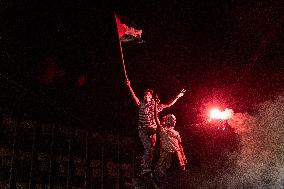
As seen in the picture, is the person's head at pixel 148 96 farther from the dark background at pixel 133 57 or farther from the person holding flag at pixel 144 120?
the dark background at pixel 133 57

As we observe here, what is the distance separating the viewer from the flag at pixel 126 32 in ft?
27.7

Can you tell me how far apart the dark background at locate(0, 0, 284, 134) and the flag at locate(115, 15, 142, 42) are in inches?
17.6

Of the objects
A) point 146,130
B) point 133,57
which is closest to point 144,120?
point 146,130

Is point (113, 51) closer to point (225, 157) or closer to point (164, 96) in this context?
point (164, 96)

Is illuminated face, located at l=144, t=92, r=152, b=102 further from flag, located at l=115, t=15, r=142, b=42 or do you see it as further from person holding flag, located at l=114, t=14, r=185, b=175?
flag, located at l=115, t=15, r=142, b=42

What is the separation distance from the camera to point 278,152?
434 inches

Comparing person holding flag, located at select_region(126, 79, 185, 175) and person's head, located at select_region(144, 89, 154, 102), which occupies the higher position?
person's head, located at select_region(144, 89, 154, 102)

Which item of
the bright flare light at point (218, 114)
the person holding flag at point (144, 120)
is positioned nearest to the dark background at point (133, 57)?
the bright flare light at point (218, 114)

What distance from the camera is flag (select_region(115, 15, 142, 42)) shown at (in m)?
8.45

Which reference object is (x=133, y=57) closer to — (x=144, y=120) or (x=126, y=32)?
(x=126, y=32)

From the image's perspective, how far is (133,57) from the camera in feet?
34.1

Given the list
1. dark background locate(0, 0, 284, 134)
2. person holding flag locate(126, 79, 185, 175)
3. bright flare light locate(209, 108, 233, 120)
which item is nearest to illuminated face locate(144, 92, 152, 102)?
person holding flag locate(126, 79, 185, 175)

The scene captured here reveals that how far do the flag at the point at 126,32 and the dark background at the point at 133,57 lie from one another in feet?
1.46

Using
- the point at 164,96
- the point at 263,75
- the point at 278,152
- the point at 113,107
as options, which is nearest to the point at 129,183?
the point at 113,107
